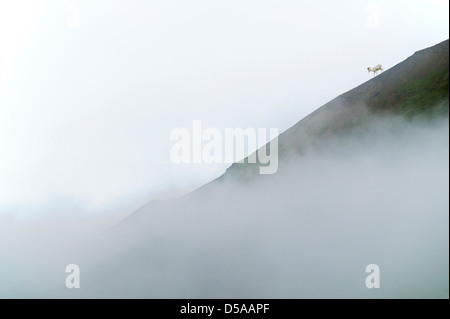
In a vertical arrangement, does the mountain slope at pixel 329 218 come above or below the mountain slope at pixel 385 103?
below

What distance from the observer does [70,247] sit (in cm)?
13925

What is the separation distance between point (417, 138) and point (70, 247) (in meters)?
145

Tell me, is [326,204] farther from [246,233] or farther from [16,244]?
[16,244]

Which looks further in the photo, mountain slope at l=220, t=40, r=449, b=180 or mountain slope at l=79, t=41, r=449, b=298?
mountain slope at l=220, t=40, r=449, b=180

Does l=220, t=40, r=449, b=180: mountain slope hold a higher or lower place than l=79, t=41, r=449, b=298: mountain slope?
higher

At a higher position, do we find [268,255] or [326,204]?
[326,204]

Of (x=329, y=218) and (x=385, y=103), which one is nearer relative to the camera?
(x=329, y=218)

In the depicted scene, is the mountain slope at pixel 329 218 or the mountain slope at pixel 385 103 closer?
the mountain slope at pixel 329 218

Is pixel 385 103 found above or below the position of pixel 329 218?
above

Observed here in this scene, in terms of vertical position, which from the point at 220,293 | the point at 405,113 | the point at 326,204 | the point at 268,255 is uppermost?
the point at 405,113

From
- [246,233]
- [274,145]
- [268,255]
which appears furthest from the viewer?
[274,145]
